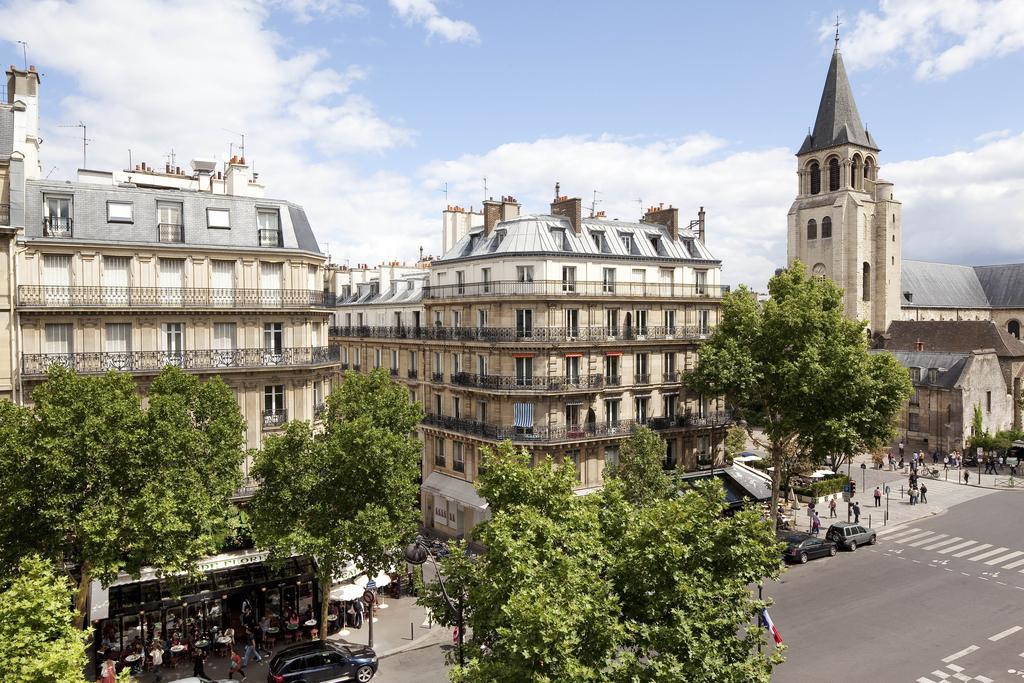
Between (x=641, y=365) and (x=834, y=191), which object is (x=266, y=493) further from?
(x=834, y=191)

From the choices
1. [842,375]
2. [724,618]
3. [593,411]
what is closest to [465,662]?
[724,618]

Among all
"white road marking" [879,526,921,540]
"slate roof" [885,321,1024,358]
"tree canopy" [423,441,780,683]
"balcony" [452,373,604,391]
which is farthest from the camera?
"slate roof" [885,321,1024,358]

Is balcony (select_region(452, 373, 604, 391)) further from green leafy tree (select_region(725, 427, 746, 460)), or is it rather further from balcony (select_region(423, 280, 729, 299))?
green leafy tree (select_region(725, 427, 746, 460))

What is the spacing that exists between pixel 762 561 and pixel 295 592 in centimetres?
1621

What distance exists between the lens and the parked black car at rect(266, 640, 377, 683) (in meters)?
18.8

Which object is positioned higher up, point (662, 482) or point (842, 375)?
point (842, 375)

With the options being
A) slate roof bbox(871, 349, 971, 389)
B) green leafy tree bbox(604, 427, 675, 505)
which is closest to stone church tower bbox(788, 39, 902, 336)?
slate roof bbox(871, 349, 971, 389)

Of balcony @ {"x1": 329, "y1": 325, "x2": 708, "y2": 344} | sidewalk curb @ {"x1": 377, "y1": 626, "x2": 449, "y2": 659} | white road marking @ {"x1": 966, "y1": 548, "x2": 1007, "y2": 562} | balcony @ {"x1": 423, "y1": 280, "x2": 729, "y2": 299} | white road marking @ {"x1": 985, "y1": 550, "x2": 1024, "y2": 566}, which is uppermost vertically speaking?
balcony @ {"x1": 423, "y1": 280, "x2": 729, "y2": 299}

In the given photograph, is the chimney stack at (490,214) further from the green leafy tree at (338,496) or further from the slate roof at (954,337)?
the slate roof at (954,337)

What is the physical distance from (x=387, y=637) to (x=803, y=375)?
20.2 metres

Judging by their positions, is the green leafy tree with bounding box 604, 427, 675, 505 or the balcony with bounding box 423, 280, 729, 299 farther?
the balcony with bounding box 423, 280, 729, 299

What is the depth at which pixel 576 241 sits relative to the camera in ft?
109

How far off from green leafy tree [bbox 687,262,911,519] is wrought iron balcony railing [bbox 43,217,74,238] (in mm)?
25236

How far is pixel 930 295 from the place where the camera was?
70875mm
